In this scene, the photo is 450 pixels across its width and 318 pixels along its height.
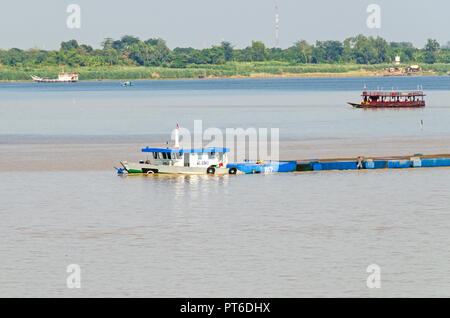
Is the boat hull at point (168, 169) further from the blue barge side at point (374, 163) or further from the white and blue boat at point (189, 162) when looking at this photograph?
the blue barge side at point (374, 163)

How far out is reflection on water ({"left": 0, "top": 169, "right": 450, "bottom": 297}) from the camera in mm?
45344

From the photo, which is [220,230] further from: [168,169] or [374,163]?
[374,163]

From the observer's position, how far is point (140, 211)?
66562 mm

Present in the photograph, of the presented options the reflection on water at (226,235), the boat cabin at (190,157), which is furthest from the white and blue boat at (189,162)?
the reflection on water at (226,235)

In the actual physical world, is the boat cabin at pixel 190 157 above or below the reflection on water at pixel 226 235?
above

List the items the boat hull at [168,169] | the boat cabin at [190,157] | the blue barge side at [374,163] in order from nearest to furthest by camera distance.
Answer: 1. the boat hull at [168,169]
2. the boat cabin at [190,157]
3. the blue barge side at [374,163]

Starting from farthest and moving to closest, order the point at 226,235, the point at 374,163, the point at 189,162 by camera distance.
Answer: the point at 374,163, the point at 189,162, the point at 226,235

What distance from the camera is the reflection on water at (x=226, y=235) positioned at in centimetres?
4534

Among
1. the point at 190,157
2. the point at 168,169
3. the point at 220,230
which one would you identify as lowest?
the point at 220,230

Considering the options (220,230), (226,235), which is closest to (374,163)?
(220,230)

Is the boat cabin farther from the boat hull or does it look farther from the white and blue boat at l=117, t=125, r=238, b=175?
the boat hull

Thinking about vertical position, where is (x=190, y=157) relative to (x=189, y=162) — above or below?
above

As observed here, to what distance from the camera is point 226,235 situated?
56688 mm

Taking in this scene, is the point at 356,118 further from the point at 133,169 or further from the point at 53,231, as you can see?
the point at 53,231
